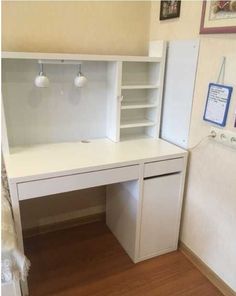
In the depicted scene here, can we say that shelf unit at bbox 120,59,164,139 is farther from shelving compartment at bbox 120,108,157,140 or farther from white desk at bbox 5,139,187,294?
white desk at bbox 5,139,187,294

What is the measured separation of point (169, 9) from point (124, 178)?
112cm

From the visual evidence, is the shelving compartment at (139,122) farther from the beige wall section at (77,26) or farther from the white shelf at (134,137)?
the beige wall section at (77,26)

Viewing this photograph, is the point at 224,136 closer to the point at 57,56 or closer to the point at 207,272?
the point at 207,272

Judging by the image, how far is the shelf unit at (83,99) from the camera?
1665 millimetres

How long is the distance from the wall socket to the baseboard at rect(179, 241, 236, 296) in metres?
0.83

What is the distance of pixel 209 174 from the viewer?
1.62 meters

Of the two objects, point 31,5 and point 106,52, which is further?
point 106,52

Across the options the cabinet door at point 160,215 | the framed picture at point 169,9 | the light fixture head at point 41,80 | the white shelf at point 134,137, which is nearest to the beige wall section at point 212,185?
the cabinet door at point 160,215

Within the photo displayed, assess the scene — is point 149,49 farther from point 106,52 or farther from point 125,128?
point 125,128

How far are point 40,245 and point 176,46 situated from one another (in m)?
1.67

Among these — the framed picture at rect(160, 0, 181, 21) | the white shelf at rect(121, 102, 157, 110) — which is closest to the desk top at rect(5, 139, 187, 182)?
the white shelf at rect(121, 102, 157, 110)

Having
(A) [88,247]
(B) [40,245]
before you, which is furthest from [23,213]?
(A) [88,247]

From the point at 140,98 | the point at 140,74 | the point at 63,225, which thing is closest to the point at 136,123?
the point at 140,98

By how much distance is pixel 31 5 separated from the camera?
1.59 m
